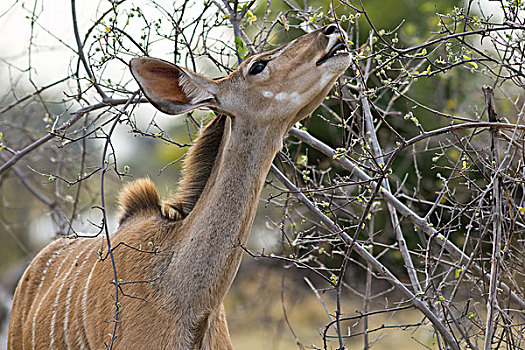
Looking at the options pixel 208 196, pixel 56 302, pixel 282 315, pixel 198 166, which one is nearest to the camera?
pixel 208 196

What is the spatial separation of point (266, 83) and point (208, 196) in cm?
61

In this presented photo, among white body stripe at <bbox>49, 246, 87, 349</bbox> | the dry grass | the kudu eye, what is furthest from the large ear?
the dry grass

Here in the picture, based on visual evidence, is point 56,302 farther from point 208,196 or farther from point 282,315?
point 282,315

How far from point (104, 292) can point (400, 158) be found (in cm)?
572

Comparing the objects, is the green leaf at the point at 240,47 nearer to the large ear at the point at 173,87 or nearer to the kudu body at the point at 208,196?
the kudu body at the point at 208,196

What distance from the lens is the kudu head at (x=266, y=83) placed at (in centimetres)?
316

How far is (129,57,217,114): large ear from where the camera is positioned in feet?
10.3

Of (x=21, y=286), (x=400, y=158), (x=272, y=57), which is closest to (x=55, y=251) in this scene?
(x=21, y=286)

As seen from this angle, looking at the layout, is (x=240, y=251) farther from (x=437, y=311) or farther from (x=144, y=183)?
(x=437, y=311)

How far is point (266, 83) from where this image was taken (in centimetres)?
323

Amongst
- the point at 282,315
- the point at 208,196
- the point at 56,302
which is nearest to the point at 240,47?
the point at 208,196

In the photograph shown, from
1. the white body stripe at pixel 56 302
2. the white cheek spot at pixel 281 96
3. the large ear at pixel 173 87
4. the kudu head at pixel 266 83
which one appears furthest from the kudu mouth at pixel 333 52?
the white body stripe at pixel 56 302

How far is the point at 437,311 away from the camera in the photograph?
12.4 ft

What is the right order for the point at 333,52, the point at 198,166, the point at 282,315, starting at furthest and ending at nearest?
1. the point at 282,315
2. the point at 198,166
3. the point at 333,52
